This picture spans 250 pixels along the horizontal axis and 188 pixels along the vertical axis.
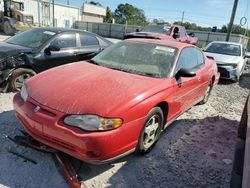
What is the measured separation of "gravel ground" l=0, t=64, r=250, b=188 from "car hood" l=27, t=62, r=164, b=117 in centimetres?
80

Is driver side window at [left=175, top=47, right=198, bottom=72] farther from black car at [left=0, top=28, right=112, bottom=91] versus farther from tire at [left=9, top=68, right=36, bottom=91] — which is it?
tire at [left=9, top=68, right=36, bottom=91]

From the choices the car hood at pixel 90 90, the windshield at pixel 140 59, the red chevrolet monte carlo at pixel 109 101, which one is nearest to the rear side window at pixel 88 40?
the windshield at pixel 140 59

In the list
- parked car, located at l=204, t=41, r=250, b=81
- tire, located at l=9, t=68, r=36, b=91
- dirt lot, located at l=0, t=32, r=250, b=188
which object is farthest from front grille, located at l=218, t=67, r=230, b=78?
tire, located at l=9, t=68, r=36, b=91

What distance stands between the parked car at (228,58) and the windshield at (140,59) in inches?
197

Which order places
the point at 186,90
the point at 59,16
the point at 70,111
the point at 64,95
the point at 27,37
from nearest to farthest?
the point at 70,111, the point at 64,95, the point at 186,90, the point at 27,37, the point at 59,16

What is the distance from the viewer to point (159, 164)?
3205 mm

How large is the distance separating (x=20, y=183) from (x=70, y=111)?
948 mm

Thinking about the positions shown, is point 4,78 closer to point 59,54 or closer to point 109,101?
point 59,54

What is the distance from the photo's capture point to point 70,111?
2.57m

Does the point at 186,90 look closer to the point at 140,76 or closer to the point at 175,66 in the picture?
the point at 175,66

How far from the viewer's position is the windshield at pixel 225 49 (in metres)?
9.49

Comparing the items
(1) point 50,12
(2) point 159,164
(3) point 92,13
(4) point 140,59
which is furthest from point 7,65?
(3) point 92,13

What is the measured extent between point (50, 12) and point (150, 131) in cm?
3205

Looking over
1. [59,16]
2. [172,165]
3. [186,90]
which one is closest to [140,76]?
[186,90]
